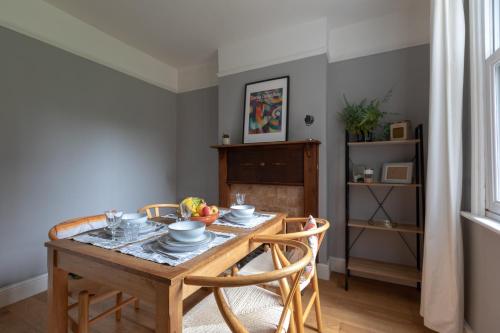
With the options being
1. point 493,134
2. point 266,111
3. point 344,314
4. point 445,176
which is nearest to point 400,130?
point 445,176

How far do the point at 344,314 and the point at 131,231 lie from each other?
5.67ft

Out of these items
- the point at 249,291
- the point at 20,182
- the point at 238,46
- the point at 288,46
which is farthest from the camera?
the point at 238,46

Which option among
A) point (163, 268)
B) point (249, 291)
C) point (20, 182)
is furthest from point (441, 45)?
point (20, 182)

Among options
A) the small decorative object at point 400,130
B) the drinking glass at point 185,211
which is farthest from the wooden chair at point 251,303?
the small decorative object at point 400,130

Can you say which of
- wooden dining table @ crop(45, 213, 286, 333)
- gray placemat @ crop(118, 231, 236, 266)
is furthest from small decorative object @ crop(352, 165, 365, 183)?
gray placemat @ crop(118, 231, 236, 266)

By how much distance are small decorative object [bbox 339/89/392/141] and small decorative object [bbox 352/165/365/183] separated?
29 cm

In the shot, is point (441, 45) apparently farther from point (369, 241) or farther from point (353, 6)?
point (369, 241)

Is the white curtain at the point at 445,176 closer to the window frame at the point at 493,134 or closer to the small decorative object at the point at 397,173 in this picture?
the window frame at the point at 493,134

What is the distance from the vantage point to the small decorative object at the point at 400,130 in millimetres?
2191

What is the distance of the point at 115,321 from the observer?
1.80 m

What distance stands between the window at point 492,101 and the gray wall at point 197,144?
2800 mm

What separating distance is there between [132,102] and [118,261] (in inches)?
106

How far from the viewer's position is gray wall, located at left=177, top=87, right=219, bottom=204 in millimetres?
3513

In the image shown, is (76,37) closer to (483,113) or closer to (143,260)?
(143,260)
